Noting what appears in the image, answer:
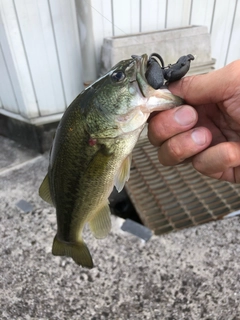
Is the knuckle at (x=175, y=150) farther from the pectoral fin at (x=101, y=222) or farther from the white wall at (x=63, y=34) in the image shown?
the white wall at (x=63, y=34)

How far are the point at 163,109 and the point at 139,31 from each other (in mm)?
2103

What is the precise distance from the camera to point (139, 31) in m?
3.16

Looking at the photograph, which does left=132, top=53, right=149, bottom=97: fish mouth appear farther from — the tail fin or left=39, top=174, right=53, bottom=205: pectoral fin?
the tail fin

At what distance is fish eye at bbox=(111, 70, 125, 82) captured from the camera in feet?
4.19

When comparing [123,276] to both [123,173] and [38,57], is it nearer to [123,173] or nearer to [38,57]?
[123,173]

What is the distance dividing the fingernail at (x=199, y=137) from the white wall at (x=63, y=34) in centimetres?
189

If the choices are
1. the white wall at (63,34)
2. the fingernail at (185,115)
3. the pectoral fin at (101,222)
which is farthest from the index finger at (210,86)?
the white wall at (63,34)

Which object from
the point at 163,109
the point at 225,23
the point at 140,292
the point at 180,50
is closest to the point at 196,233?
the point at 140,292

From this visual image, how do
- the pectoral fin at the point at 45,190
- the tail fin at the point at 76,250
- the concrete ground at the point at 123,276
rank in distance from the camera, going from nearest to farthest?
1. the pectoral fin at the point at 45,190
2. the tail fin at the point at 76,250
3. the concrete ground at the point at 123,276

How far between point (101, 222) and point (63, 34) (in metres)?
2.10

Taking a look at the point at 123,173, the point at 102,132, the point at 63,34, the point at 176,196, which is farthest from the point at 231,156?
the point at 63,34

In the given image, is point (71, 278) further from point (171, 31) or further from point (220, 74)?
point (171, 31)

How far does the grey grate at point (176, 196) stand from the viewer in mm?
2453

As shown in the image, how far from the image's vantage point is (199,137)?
145 centimetres
